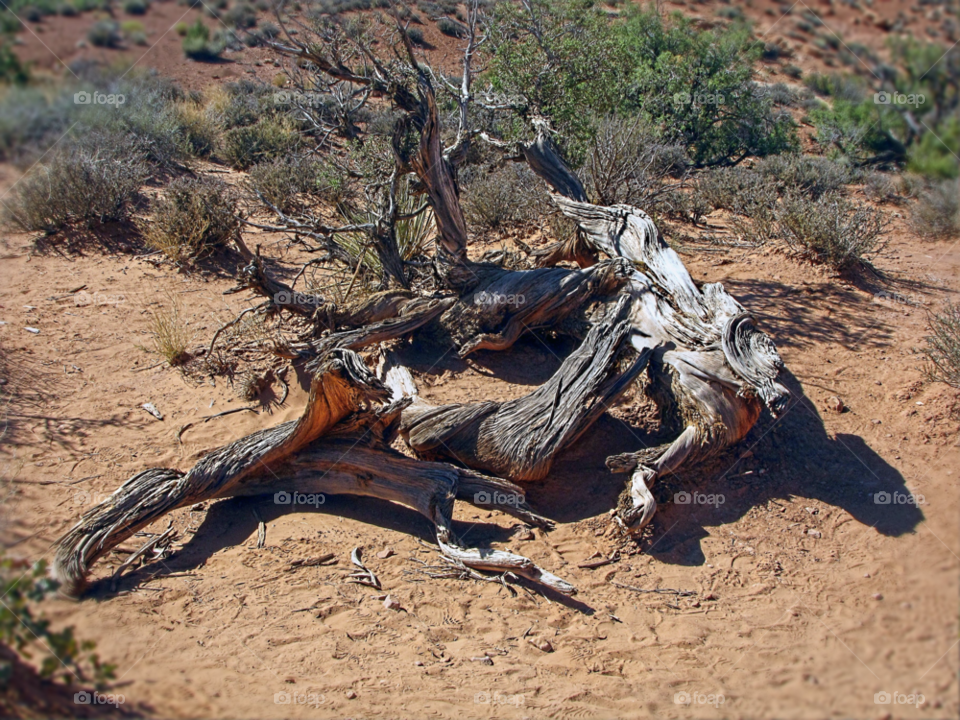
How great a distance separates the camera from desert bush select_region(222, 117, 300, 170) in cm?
1020

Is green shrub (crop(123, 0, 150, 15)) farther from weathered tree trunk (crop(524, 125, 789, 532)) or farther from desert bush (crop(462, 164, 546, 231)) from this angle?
desert bush (crop(462, 164, 546, 231))

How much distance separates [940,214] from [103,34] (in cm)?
866

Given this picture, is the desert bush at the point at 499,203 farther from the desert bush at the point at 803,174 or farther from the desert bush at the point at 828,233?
the desert bush at the point at 803,174

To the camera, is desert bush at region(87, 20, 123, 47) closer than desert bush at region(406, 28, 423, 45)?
Yes

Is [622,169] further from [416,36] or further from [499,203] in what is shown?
[416,36]

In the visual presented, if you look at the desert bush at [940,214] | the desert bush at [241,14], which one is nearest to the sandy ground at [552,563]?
the desert bush at [940,214]

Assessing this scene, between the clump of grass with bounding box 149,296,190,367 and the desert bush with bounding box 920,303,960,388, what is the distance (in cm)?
584

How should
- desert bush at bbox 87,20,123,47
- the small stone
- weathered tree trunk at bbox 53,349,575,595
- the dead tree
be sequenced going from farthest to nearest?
the dead tree
weathered tree trunk at bbox 53,349,575,595
the small stone
desert bush at bbox 87,20,123,47

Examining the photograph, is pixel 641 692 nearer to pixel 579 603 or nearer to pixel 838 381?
pixel 579 603

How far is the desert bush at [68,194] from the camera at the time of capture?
7297 millimetres

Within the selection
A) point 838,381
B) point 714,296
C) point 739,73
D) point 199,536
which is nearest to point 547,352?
point 714,296

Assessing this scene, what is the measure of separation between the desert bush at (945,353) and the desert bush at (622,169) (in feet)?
9.89

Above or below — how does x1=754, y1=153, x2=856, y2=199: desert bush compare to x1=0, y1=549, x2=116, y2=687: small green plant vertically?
below

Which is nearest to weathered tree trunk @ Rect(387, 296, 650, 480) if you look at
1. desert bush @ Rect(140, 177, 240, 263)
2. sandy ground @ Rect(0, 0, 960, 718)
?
sandy ground @ Rect(0, 0, 960, 718)
